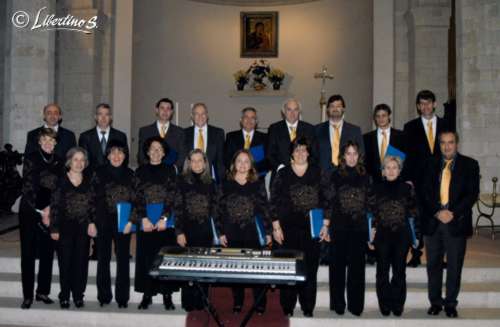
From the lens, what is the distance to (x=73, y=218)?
433 centimetres

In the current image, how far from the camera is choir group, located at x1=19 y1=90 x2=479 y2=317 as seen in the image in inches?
167

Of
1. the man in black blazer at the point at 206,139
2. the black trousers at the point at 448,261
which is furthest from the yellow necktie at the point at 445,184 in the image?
the man in black blazer at the point at 206,139

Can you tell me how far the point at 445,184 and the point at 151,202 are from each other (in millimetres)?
2297

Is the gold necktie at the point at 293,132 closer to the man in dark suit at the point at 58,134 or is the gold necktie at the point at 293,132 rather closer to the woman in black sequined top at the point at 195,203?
the woman in black sequined top at the point at 195,203

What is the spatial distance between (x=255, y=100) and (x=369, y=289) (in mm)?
6987

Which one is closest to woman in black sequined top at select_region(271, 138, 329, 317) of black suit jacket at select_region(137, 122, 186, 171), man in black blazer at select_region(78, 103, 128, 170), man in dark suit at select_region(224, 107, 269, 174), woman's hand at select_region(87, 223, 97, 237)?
man in dark suit at select_region(224, 107, 269, 174)

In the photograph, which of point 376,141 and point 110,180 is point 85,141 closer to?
point 110,180

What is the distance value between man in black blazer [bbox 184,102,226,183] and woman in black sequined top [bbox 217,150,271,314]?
0.93 metres

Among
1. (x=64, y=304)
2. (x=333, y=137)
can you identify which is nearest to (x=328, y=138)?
(x=333, y=137)

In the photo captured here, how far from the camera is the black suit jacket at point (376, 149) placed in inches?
193

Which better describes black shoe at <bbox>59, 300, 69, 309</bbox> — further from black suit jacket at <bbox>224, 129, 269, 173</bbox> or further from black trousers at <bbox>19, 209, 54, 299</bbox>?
black suit jacket at <bbox>224, 129, 269, 173</bbox>

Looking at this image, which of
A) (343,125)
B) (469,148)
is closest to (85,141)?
(343,125)

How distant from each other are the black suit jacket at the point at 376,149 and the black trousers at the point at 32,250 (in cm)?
278

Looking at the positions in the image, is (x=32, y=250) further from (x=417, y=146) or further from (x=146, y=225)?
(x=417, y=146)
